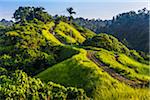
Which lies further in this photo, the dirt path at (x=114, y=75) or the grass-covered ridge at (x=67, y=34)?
the grass-covered ridge at (x=67, y=34)

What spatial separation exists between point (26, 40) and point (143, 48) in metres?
90.0

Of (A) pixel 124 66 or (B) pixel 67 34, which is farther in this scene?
(B) pixel 67 34

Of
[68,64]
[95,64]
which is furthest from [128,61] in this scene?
[68,64]

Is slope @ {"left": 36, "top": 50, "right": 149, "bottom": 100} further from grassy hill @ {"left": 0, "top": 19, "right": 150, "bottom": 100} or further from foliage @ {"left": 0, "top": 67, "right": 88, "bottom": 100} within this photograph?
foliage @ {"left": 0, "top": 67, "right": 88, "bottom": 100}

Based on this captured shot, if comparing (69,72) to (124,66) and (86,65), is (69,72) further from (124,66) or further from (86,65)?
(124,66)

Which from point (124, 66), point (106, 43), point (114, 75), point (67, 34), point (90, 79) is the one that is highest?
point (67, 34)

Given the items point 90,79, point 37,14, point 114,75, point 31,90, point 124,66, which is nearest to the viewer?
point 31,90

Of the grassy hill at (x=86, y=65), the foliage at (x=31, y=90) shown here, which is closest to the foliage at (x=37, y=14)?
the grassy hill at (x=86, y=65)

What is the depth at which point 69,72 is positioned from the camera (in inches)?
3159

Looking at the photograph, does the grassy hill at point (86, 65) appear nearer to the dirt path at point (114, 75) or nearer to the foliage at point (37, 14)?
the dirt path at point (114, 75)

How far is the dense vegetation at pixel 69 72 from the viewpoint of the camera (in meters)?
61.7

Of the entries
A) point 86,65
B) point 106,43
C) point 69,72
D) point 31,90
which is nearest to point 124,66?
point 86,65

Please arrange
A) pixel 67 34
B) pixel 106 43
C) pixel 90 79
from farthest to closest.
A: pixel 67 34
pixel 106 43
pixel 90 79

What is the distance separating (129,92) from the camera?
7144 cm
